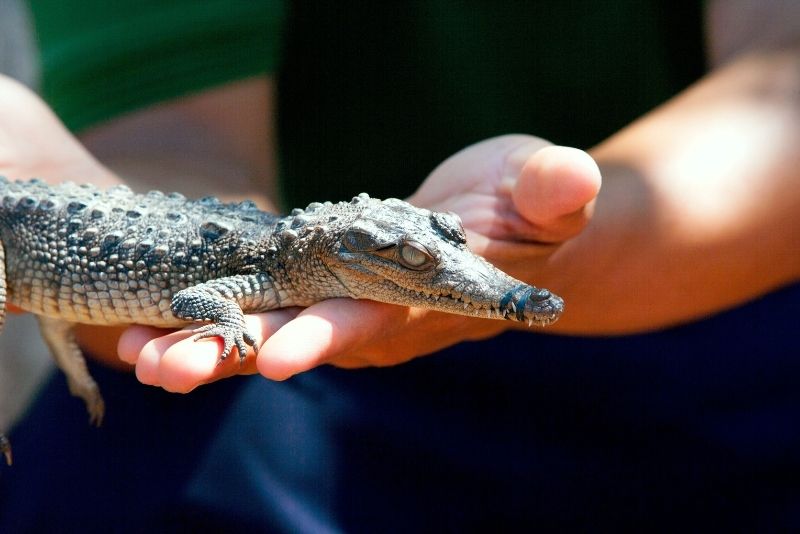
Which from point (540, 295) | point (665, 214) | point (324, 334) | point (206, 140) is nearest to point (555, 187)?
point (540, 295)

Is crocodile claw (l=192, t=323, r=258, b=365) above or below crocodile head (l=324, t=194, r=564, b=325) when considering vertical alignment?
below

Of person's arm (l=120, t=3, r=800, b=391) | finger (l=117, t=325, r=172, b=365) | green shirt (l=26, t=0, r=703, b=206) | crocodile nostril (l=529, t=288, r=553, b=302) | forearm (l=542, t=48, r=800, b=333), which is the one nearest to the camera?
crocodile nostril (l=529, t=288, r=553, b=302)

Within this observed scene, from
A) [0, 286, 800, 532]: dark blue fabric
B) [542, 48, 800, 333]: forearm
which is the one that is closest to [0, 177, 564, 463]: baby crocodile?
[542, 48, 800, 333]: forearm

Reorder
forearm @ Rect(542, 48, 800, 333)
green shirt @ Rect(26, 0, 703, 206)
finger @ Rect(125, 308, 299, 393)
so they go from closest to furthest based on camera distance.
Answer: finger @ Rect(125, 308, 299, 393)
forearm @ Rect(542, 48, 800, 333)
green shirt @ Rect(26, 0, 703, 206)

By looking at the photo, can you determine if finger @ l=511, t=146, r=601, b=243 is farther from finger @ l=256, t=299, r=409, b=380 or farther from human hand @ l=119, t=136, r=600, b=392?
finger @ l=256, t=299, r=409, b=380

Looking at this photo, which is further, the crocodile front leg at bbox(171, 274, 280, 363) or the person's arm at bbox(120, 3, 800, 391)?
the person's arm at bbox(120, 3, 800, 391)

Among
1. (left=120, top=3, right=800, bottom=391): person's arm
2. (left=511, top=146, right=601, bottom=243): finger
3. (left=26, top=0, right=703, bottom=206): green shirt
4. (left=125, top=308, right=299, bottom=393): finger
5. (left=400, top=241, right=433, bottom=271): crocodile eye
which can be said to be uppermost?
(left=26, top=0, right=703, bottom=206): green shirt

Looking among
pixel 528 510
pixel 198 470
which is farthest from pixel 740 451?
pixel 198 470

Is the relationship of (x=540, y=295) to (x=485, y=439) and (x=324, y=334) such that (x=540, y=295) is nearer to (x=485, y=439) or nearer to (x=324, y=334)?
(x=324, y=334)
